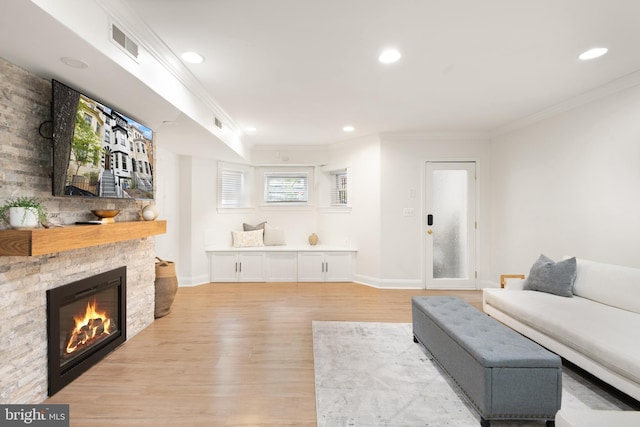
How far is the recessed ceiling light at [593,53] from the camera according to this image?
7.95 ft

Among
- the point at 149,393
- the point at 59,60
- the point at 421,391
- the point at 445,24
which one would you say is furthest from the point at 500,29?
the point at 149,393

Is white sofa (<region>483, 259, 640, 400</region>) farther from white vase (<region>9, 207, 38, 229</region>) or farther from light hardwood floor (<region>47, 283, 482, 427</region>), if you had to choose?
white vase (<region>9, 207, 38, 229</region>)

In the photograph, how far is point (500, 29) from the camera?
2145mm

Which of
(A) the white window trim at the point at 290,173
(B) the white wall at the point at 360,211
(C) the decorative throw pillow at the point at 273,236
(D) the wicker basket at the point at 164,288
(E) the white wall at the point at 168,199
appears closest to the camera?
(D) the wicker basket at the point at 164,288

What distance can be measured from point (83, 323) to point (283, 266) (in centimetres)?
325

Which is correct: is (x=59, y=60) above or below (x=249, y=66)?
below

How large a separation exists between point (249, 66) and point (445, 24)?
1625mm

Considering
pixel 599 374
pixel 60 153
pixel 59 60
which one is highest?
pixel 59 60

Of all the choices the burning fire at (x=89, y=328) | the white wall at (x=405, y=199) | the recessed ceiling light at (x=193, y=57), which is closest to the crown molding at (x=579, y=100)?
the white wall at (x=405, y=199)

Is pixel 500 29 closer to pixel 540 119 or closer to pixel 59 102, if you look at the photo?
pixel 540 119

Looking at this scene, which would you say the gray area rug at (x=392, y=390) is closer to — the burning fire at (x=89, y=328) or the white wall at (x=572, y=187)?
the white wall at (x=572, y=187)

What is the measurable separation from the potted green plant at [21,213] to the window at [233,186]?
377 cm

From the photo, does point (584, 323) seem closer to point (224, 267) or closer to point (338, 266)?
point (338, 266)

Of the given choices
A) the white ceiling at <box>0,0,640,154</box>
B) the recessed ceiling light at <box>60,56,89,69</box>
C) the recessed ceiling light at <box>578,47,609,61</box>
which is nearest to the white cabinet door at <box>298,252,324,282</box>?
the white ceiling at <box>0,0,640,154</box>
